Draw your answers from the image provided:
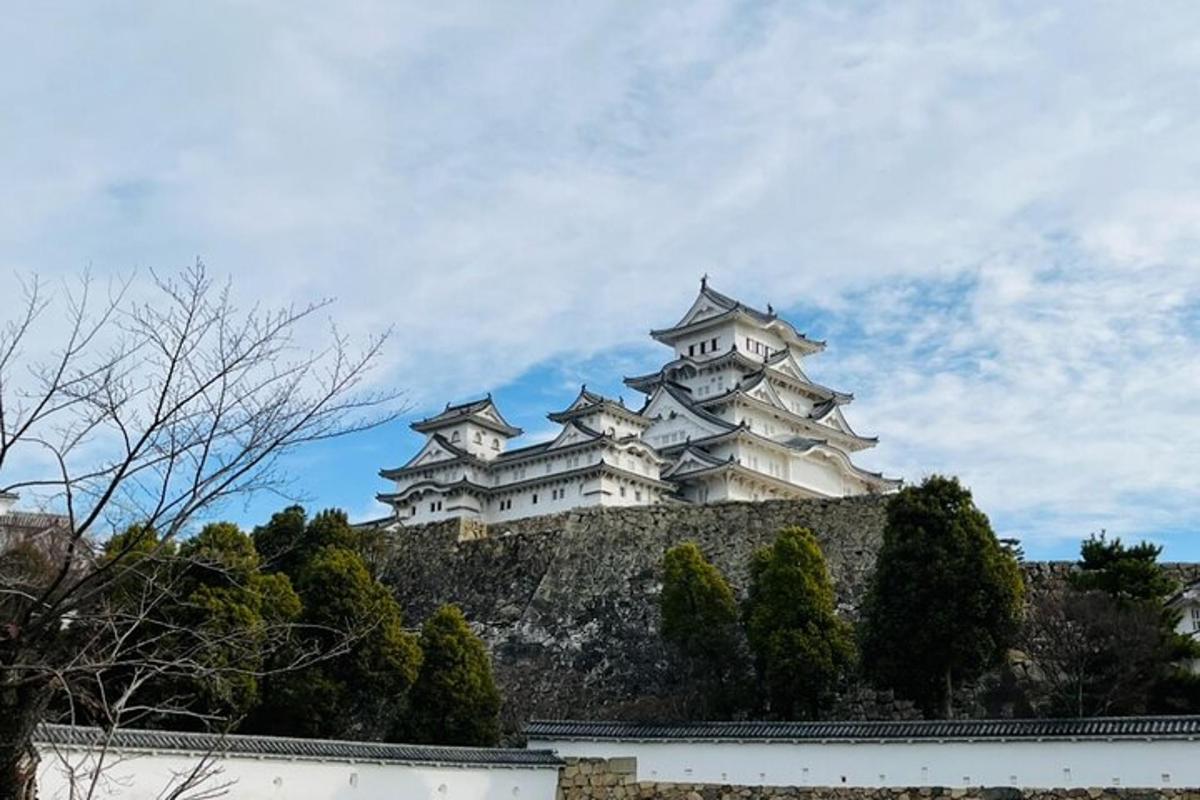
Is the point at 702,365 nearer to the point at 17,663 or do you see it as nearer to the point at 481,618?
the point at 481,618

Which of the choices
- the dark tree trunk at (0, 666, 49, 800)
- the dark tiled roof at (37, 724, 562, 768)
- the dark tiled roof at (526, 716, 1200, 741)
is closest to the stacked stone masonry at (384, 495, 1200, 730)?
the dark tiled roof at (526, 716, 1200, 741)

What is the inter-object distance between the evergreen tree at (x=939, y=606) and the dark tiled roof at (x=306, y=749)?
6.61 metres

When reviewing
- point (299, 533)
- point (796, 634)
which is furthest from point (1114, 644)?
point (299, 533)

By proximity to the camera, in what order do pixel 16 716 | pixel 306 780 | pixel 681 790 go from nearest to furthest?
pixel 16 716
pixel 306 780
pixel 681 790

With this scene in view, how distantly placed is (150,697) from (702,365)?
80.2 ft

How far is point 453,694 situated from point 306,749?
6384 mm

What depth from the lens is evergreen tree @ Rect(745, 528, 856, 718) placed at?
69.2ft

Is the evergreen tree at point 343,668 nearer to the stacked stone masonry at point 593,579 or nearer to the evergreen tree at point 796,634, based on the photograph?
the stacked stone masonry at point 593,579

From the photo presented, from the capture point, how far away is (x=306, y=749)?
15.3 meters

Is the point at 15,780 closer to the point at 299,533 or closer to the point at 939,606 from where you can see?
the point at 939,606

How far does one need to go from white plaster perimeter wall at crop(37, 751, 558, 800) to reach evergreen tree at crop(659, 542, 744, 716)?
21.0 ft

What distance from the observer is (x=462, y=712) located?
21438mm

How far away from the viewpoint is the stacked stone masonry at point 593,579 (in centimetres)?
2650

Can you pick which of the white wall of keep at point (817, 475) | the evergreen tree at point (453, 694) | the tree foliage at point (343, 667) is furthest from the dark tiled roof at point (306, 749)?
the white wall of keep at point (817, 475)
